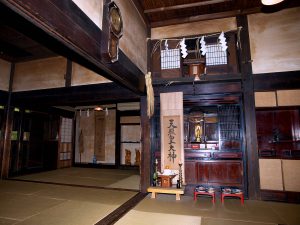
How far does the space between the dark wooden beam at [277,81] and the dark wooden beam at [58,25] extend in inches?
149

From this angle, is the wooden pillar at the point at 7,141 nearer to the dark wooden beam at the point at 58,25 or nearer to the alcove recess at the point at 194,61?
the alcove recess at the point at 194,61

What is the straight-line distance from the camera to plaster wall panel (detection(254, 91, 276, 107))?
15.8ft

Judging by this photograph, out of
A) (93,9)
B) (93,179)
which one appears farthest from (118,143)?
(93,9)

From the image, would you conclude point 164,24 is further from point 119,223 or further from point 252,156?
point 119,223

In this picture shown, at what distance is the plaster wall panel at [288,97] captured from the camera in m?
4.68

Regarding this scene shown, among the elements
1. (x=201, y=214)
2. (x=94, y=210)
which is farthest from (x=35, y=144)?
(x=201, y=214)

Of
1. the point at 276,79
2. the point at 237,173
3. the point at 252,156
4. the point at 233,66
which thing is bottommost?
the point at 237,173

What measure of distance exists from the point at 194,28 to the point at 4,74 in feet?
22.4

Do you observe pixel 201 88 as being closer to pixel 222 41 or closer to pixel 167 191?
pixel 222 41

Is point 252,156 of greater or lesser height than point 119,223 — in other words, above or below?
above

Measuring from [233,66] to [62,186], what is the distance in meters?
5.89

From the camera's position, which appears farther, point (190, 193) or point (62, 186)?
point (62, 186)

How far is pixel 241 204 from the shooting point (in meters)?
4.27

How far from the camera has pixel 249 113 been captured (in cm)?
A: 488
